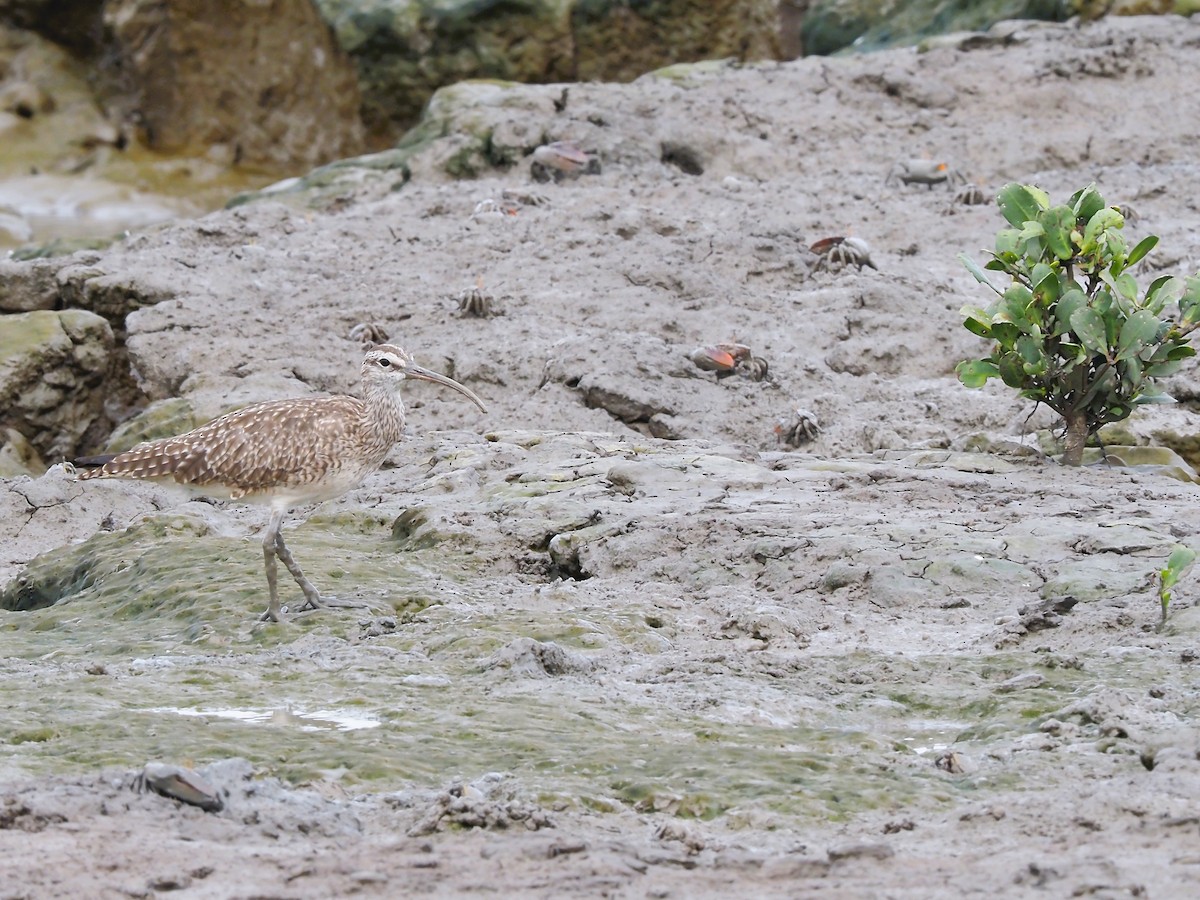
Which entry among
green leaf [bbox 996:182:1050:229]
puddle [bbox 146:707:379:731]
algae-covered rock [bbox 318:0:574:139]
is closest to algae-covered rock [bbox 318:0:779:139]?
algae-covered rock [bbox 318:0:574:139]

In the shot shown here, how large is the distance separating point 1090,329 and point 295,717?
4.31m

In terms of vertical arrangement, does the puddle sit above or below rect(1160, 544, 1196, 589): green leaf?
below

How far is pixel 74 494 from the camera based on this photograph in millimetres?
9195

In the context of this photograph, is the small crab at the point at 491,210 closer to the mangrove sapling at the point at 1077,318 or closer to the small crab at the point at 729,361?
the small crab at the point at 729,361

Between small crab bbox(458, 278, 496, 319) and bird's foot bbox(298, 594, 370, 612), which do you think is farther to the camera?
Answer: small crab bbox(458, 278, 496, 319)

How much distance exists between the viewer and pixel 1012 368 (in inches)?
330

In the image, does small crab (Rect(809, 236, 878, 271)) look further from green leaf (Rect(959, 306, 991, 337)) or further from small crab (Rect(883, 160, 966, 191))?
green leaf (Rect(959, 306, 991, 337))

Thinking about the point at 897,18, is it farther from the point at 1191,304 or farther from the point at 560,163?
the point at 1191,304

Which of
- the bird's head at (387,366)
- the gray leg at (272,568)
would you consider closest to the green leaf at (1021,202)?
the bird's head at (387,366)

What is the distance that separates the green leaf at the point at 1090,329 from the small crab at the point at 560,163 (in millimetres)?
5875

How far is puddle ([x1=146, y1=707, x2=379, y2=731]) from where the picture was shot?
217 inches

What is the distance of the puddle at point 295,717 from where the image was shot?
5508mm

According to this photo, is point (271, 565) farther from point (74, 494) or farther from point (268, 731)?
point (74, 494)

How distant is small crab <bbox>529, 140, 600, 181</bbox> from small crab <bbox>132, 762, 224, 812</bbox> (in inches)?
358
